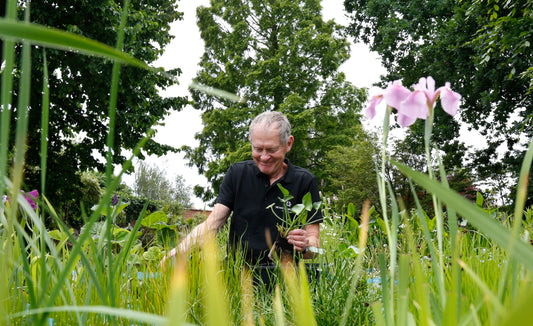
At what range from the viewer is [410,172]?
0.34 meters

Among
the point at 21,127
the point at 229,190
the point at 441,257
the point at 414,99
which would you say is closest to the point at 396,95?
the point at 414,99

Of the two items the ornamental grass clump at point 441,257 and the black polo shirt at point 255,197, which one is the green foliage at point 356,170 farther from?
the ornamental grass clump at point 441,257

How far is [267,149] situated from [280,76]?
46.2 feet

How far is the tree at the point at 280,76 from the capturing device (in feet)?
54.4

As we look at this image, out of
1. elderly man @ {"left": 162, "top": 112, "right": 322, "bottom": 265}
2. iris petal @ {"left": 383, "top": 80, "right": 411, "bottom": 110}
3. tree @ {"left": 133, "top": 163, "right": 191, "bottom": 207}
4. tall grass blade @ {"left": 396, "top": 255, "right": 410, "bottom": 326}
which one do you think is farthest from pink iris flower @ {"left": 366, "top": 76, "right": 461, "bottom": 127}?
tree @ {"left": 133, "top": 163, "right": 191, "bottom": 207}

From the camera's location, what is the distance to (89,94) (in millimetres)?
9867

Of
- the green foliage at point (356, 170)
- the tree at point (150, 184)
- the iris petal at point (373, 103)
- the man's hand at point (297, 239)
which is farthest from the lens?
the tree at point (150, 184)

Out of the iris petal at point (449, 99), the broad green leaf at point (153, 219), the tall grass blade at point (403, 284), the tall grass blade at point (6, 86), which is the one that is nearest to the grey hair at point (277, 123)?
the broad green leaf at point (153, 219)

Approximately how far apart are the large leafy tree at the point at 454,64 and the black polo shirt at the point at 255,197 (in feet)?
21.2

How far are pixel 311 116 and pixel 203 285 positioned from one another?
1424cm

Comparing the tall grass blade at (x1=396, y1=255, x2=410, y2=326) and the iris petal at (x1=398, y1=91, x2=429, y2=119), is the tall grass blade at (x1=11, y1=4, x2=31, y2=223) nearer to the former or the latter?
the tall grass blade at (x1=396, y1=255, x2=410, y2=326)

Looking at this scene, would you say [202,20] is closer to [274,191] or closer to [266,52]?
[266,52]

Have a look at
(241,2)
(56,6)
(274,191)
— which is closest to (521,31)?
(274,191)

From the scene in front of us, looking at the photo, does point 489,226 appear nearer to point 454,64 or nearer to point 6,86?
point 6,86
